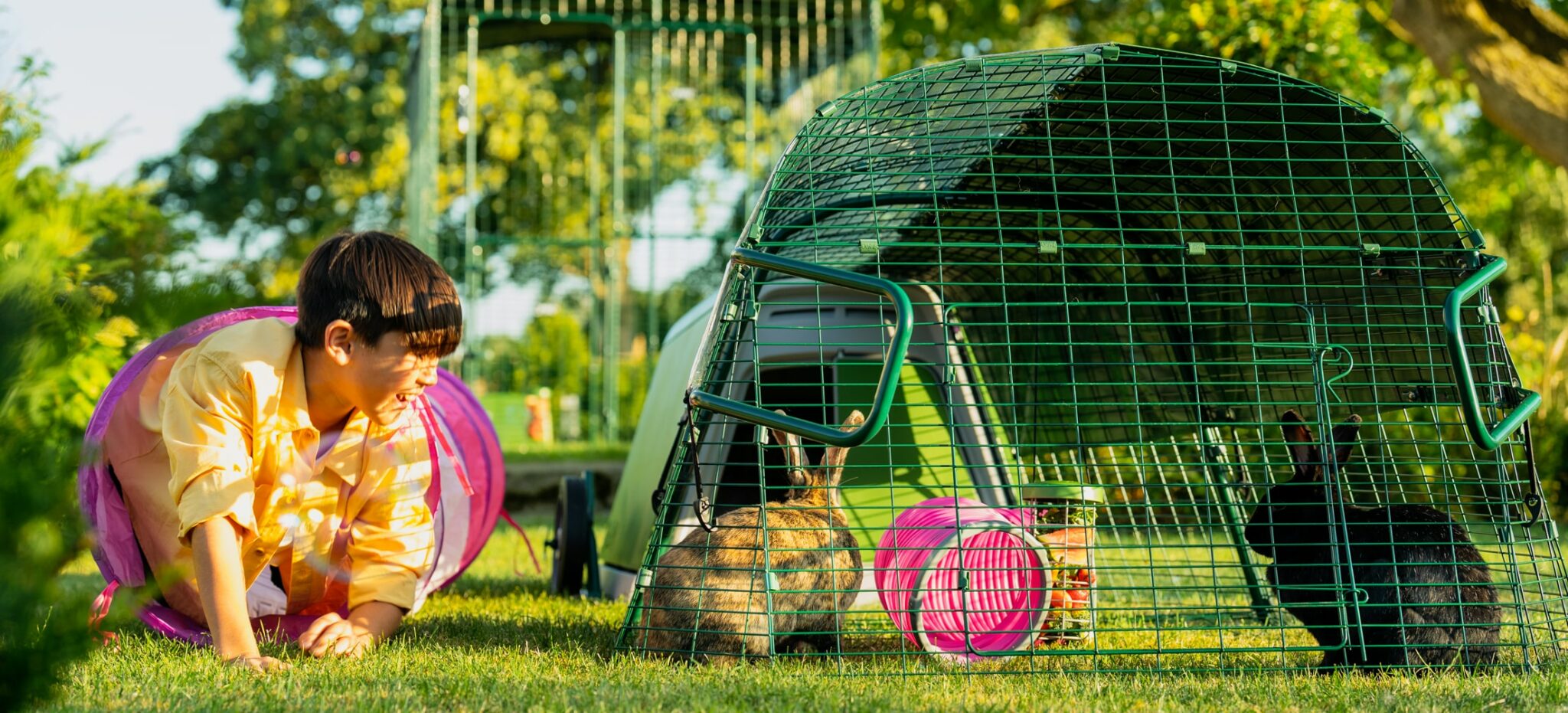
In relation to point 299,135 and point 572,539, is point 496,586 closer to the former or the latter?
point 572,539

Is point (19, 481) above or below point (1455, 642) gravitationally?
above

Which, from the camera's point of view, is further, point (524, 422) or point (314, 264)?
point (524, 422)

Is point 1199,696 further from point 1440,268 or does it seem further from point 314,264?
point 314,264

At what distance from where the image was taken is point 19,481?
1.31 metres

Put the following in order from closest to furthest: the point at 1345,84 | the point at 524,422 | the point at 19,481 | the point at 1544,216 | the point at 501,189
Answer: the point at 19,481 → the point at 1345,84 → the point at 524,422 → the point at 501,189 → the point at 1544,216

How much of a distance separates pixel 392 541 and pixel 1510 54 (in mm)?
7233

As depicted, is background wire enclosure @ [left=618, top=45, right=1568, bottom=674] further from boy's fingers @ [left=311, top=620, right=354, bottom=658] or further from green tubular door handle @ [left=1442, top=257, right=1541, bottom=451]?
boy's fingers @ [left=311, top=620, right=354, bottom=658]

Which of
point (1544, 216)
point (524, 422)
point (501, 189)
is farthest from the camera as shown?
point (1544, 216)

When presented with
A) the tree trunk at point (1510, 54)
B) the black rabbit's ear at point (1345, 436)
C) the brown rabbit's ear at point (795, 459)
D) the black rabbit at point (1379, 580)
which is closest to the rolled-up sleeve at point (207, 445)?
the brown rabbit's ear at point (795, 459)

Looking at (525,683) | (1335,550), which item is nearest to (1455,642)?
(1335,550)

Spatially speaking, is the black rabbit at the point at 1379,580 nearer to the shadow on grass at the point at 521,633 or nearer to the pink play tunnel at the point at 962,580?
the pink play tunnel at the point at 962,580

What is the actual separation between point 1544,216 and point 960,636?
22.2 metres

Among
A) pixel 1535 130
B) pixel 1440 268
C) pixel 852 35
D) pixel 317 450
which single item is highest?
pixel 852 35

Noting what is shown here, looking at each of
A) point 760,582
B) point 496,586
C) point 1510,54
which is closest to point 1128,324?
point 760,582
